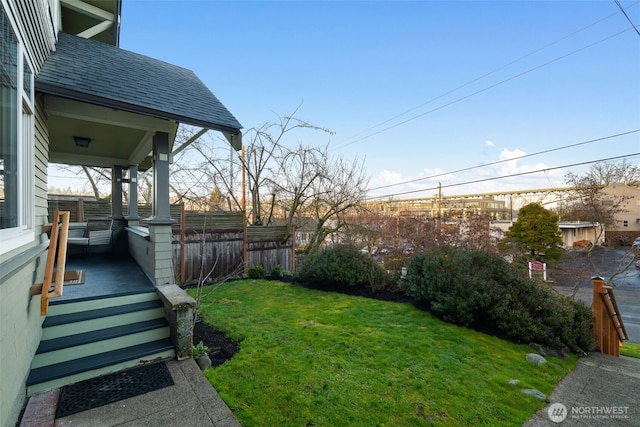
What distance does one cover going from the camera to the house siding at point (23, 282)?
1.89 m

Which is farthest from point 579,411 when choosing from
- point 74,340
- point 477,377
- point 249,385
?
point 74,340

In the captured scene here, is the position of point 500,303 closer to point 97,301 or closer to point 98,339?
point 98,339

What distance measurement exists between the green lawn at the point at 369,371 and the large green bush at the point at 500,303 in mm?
296

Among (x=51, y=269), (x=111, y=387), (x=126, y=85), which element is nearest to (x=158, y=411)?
(x=111, y=387)

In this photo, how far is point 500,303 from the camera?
14.8ft

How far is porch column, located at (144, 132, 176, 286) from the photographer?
13.7 ft

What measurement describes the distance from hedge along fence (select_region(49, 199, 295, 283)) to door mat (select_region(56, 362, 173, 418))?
12.5 feet

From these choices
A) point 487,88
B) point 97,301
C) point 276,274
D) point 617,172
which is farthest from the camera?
point 617,172

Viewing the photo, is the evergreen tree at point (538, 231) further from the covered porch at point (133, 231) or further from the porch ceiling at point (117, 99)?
the covered porch at point (133, 231)

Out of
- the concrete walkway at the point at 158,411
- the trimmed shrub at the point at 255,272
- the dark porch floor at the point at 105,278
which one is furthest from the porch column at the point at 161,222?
the trimmed shrub at the point at 255,272

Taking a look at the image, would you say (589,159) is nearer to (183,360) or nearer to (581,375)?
(581,375)

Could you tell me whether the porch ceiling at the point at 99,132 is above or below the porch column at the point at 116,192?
above

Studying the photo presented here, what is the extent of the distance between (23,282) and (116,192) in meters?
5.98

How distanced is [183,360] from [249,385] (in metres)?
0.98
